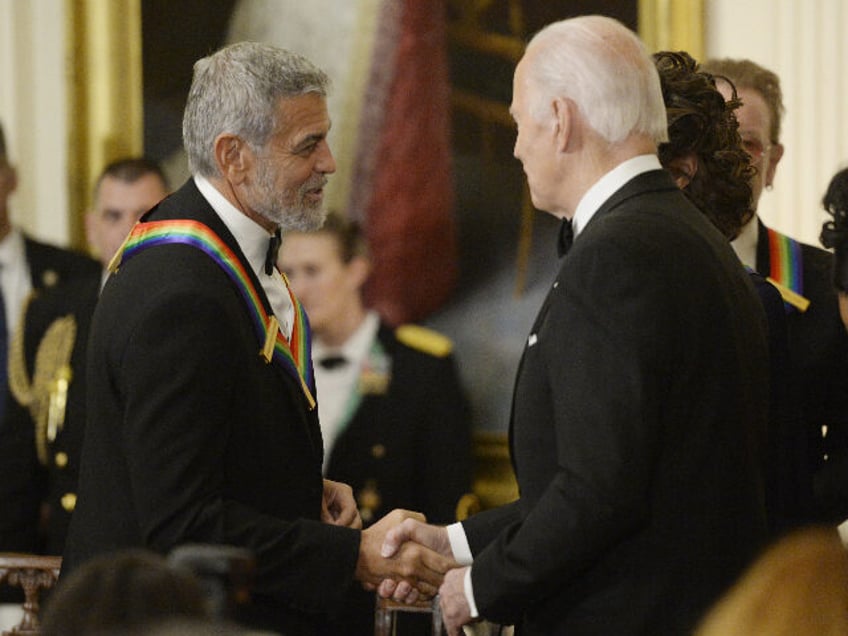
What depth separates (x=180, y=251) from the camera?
114 inches

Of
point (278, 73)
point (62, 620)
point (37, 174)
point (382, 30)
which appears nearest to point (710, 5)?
point (382, 30)

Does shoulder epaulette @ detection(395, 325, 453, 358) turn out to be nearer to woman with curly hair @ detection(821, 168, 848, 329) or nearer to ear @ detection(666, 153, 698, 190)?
woman with curly hair @ detection(821, 168, 848, 329)

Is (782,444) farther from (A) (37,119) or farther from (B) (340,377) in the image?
(A) (37,119)

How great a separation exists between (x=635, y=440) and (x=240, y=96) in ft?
3.41

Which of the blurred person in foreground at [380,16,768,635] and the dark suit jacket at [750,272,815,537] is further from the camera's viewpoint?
the dark suit jacket at [750,272,815,537]

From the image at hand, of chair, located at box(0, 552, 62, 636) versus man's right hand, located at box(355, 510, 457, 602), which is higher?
man's right hand, located at box(355, 510, 457, 602)

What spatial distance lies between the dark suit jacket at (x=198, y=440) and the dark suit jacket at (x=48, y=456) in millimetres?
1932

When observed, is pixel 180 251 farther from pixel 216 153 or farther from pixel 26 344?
pixel 26 344

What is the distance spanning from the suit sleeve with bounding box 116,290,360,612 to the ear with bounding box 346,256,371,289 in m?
2.58

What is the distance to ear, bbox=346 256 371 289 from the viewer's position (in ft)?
17.7

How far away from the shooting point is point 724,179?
3.06 m

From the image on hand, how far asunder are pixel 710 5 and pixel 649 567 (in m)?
3.14

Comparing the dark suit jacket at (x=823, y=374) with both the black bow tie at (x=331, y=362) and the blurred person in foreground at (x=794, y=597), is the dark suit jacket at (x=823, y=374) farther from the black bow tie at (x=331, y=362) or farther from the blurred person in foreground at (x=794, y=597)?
the blurred person in foreground at (x=794, y=597)

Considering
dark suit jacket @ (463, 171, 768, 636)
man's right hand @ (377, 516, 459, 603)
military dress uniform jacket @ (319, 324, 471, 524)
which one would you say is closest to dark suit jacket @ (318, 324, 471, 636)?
military dress uniform jacket @ (319, 324, 471, 524)
